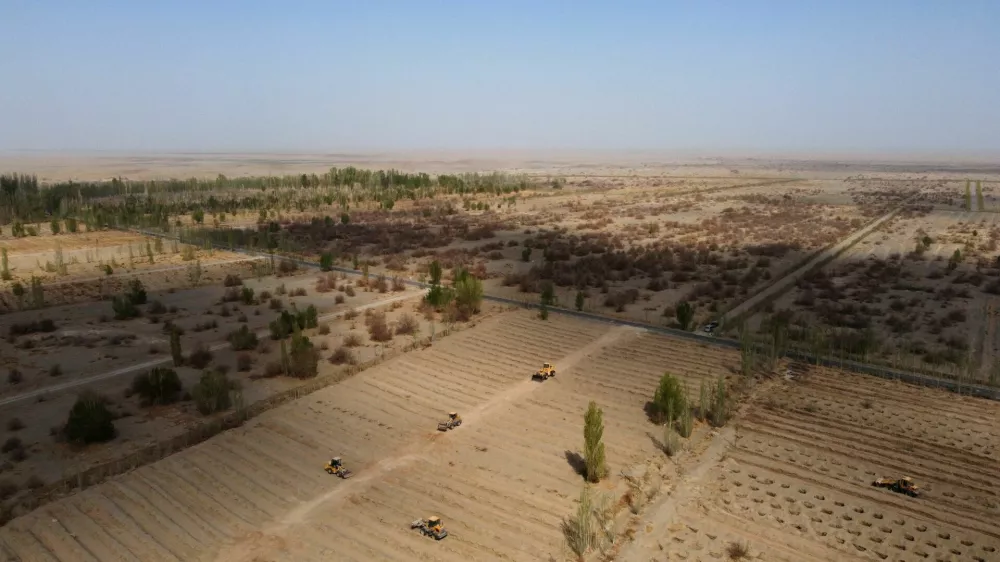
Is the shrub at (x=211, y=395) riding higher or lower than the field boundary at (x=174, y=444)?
higher

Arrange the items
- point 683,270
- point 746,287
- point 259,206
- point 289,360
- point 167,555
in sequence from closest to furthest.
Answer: point 167,555
point 289,360
point 746,287
point 683,270
point 259,206

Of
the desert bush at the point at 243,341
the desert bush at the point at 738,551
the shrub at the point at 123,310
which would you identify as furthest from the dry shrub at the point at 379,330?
the desert bush at the point at 738,551

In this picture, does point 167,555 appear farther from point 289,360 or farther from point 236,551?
point 289,360

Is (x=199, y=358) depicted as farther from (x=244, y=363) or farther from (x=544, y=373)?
(x=544, y=373)

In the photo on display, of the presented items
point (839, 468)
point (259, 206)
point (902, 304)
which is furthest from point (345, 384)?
point (259, 206)

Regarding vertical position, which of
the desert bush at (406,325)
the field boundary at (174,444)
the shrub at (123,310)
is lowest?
the field boundary at (174,444)

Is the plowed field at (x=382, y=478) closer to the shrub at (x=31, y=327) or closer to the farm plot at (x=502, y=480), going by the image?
the farm plot at (x=502, y=480)

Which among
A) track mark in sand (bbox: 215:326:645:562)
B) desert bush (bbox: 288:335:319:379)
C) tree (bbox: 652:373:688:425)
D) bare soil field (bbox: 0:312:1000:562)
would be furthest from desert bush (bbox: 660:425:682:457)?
desert bush (bbox: 288:335:319:379)
